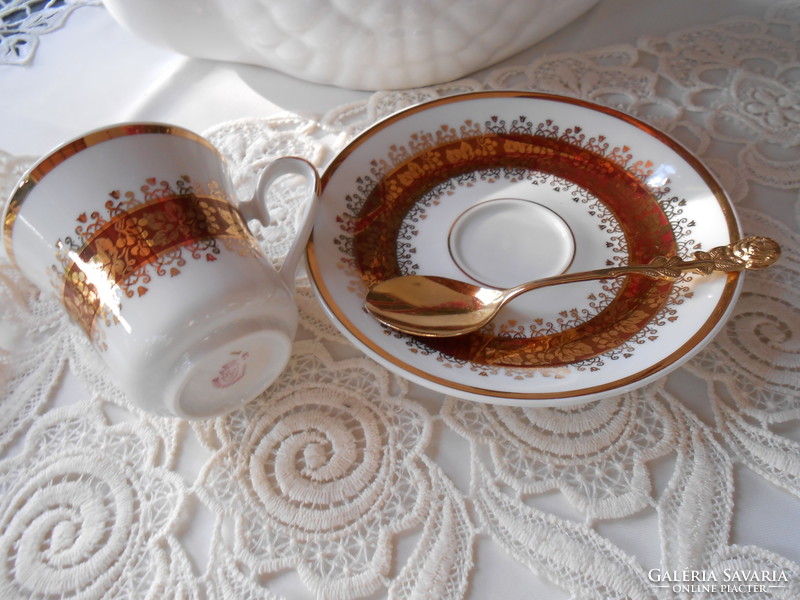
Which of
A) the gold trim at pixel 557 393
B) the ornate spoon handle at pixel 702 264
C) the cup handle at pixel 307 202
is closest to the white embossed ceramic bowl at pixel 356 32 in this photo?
the gold trim at pixel 557 393

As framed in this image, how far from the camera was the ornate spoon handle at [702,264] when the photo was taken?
44 cm

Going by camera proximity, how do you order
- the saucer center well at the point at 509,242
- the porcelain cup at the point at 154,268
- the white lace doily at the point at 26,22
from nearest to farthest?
the porcelain cup at the point at 154,268 → the saucer center well at the point at 509,242 → the white lace doily at the point at 26,22

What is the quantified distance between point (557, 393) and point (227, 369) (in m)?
0.23

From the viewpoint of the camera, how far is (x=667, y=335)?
1.39 feet

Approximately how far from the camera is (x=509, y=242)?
0.52 metres

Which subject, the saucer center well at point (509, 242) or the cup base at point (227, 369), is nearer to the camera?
the cup base at point (227, 369)

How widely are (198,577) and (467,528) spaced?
189mm

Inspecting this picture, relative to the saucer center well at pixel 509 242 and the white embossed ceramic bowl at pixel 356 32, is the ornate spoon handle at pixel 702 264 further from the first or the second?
the white embossed ceramic bowl at pixel 356 32

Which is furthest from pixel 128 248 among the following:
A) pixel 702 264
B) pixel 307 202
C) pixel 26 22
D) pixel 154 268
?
pixel 26 22

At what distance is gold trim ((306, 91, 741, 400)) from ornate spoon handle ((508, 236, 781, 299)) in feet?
0.04

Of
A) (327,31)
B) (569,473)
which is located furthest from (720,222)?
(327,31)

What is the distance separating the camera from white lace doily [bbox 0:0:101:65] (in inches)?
29.5

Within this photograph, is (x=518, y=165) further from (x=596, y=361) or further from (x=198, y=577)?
(x=198, y=577)

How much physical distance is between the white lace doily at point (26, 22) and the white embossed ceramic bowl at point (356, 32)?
0.24 meters
